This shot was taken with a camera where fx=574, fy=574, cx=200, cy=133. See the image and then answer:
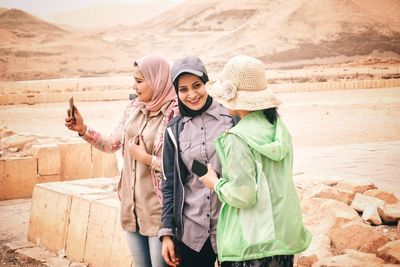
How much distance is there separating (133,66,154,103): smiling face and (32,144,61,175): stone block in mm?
5862

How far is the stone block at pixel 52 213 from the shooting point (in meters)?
5.80

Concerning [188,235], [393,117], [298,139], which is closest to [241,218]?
[188,235]

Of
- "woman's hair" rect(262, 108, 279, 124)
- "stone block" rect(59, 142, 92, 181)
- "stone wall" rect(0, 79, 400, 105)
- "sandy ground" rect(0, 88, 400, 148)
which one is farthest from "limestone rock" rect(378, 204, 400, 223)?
"stone wall" rect(0, 79, 400, 105)

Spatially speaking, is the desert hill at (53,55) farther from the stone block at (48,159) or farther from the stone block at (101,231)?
the stone block at (101,231)

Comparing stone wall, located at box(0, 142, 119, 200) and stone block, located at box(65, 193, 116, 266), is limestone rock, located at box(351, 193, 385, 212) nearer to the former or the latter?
stone block, located at box(65, 193, 116, 266)

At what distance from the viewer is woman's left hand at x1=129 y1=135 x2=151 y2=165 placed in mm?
2982

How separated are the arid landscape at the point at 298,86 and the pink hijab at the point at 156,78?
1507mm

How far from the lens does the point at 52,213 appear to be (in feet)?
19.6

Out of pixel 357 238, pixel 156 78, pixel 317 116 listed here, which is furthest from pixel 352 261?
pixel 317 116

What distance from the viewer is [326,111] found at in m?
18.2

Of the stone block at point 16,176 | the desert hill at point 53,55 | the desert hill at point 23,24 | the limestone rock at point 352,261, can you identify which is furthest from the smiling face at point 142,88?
the desert hill at point 23,24

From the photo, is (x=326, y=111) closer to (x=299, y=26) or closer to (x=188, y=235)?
(x=188, y=235)

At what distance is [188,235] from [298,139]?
10172 mm

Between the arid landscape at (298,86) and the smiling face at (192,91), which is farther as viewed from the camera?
the arid landscape at (298,86)
